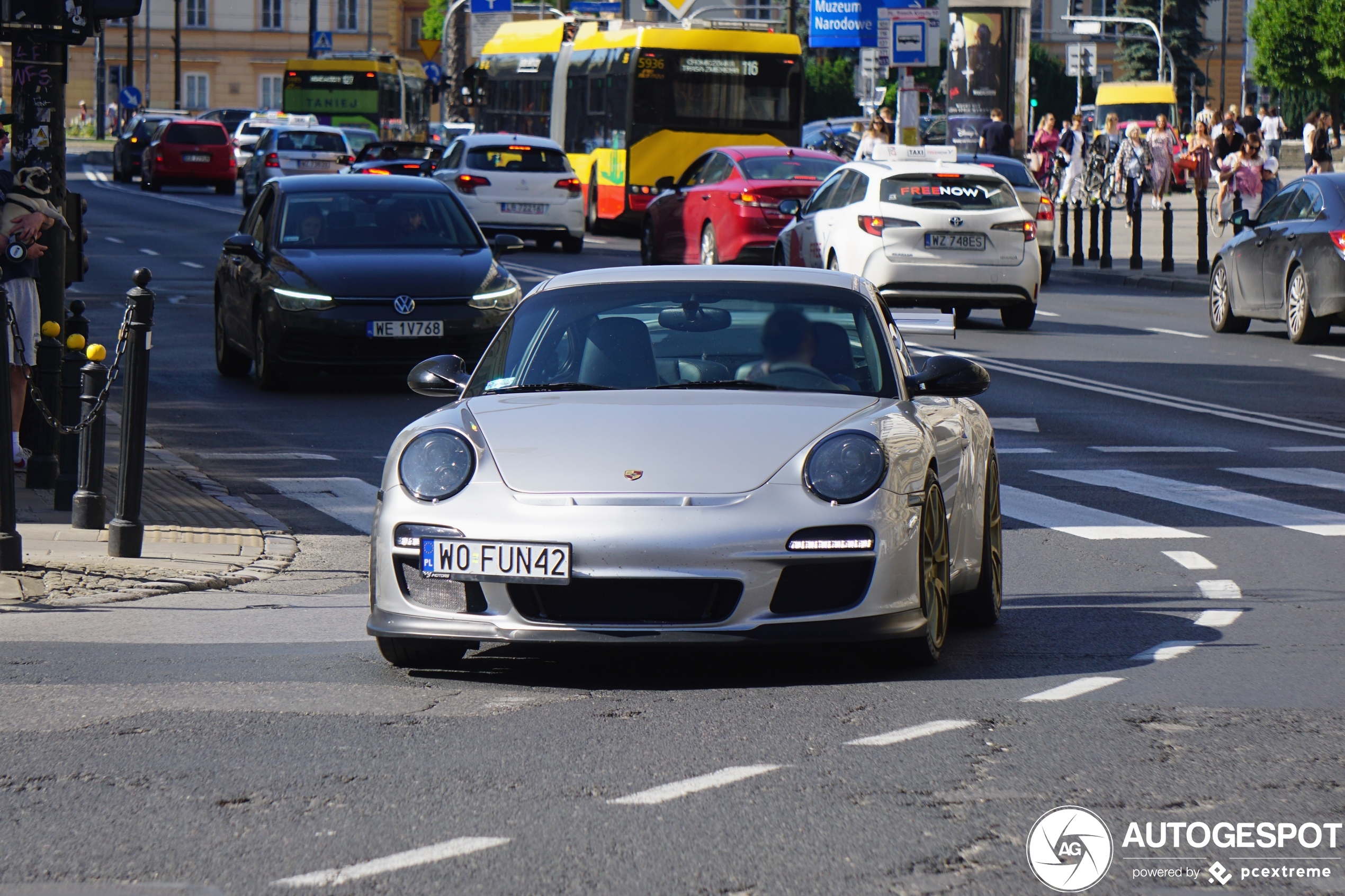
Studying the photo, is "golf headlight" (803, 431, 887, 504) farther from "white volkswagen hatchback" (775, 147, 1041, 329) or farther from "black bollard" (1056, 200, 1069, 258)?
"black bollard" (1056, 200, 1069, 258)

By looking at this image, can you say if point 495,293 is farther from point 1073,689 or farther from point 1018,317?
point 1073,689

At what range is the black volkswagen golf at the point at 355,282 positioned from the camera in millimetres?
15898

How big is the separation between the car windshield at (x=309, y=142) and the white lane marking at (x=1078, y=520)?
3677cm

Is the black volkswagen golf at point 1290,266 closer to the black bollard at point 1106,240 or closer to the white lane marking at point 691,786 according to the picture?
the black bollard at point 1106,240

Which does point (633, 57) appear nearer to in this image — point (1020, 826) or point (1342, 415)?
point (1342, 415)

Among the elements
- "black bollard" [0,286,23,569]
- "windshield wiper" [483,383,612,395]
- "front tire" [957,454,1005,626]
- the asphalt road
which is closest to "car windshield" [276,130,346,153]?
the asphalt road

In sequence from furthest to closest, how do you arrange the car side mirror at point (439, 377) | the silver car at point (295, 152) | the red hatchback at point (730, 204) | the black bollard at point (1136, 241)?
the silver car at point (295, 152) < the black bollard at point (1136, 241) < the red hatchback at point (730, 204) < the car side mirror at point (439, 377)

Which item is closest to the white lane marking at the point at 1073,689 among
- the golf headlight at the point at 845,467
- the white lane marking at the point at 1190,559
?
the golf headlight at the point at 845,467

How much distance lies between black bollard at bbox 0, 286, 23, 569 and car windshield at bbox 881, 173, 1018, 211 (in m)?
13.6

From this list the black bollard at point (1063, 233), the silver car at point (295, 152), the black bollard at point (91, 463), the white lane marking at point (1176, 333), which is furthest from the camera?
the silver car at point (295, 152)

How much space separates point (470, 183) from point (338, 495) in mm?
22356

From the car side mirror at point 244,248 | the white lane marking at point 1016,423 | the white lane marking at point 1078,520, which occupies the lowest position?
the white lane marking at point 1078,520

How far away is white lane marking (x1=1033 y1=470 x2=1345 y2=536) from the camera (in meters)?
10.7

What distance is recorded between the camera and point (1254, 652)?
7340mm
